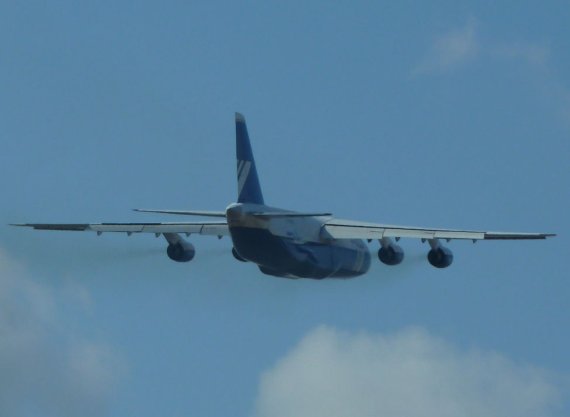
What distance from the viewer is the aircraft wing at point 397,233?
86.9 metres

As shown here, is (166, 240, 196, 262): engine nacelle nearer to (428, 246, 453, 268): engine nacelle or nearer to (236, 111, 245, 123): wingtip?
(236, 111, 245, 123): wingtip

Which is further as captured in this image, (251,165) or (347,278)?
(347,278)

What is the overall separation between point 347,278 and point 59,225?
1349cm

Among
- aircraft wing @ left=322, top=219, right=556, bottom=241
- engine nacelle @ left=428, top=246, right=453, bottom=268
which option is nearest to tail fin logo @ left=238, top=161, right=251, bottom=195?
aircraft wing @ left=322, top=219, right=556, bottom=241

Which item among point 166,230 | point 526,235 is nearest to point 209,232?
point 166,230

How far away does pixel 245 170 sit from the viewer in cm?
8631

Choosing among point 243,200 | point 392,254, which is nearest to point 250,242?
point 243,200

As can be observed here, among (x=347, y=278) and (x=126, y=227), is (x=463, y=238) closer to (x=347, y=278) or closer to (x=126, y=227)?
(x=347, y=278)

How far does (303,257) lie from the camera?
285ft

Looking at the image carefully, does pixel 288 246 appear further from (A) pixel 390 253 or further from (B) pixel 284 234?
(A) pixel 390 253

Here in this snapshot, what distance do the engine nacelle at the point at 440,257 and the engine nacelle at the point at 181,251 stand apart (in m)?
10.5

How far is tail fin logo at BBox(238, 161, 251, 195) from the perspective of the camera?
8575 centimetres

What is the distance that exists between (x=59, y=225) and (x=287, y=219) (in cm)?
1013

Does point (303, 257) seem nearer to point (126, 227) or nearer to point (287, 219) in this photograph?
point (287, 219)
